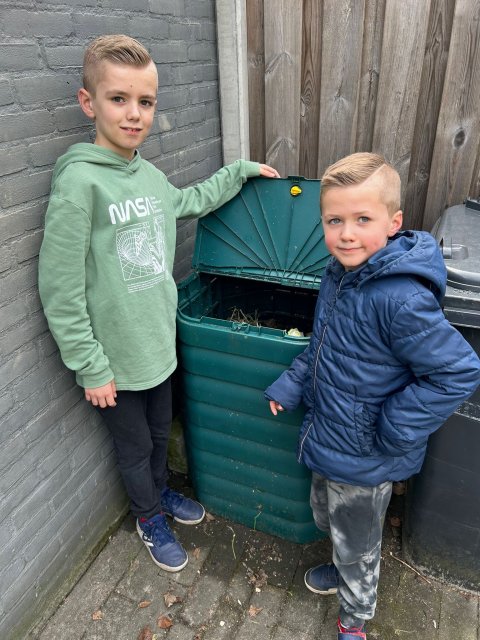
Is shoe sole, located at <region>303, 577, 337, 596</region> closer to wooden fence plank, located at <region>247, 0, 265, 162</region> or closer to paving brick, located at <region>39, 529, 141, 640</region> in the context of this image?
paving brick, located at <region>39, 529, 141, 640</region>

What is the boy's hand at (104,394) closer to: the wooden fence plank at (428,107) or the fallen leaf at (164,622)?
the fallen leaf at (164,622)

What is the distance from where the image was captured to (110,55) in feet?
5.38

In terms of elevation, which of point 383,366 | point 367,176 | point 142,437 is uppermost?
point 367,176

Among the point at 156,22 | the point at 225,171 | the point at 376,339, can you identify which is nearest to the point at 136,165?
the point at 225,171

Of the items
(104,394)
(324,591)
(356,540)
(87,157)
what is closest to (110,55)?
(87,157)

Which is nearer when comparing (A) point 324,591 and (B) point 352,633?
(B) point 352,633

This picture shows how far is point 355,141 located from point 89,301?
1.70 metres

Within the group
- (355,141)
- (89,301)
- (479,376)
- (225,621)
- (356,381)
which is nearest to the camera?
(479,376)

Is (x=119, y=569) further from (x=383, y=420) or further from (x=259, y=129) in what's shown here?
(x=259, y=129)

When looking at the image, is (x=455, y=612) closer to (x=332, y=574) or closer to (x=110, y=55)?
(x=332, y=574)

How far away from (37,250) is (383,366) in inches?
50.0

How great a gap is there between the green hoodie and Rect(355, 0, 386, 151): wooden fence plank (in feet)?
3.87

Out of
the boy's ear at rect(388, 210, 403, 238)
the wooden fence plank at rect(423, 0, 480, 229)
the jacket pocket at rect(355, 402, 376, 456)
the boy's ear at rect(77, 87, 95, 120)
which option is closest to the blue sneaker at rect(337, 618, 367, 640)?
the jacket pocket at rect(355, 402, 376, 456)

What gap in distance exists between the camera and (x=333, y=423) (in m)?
1.70
